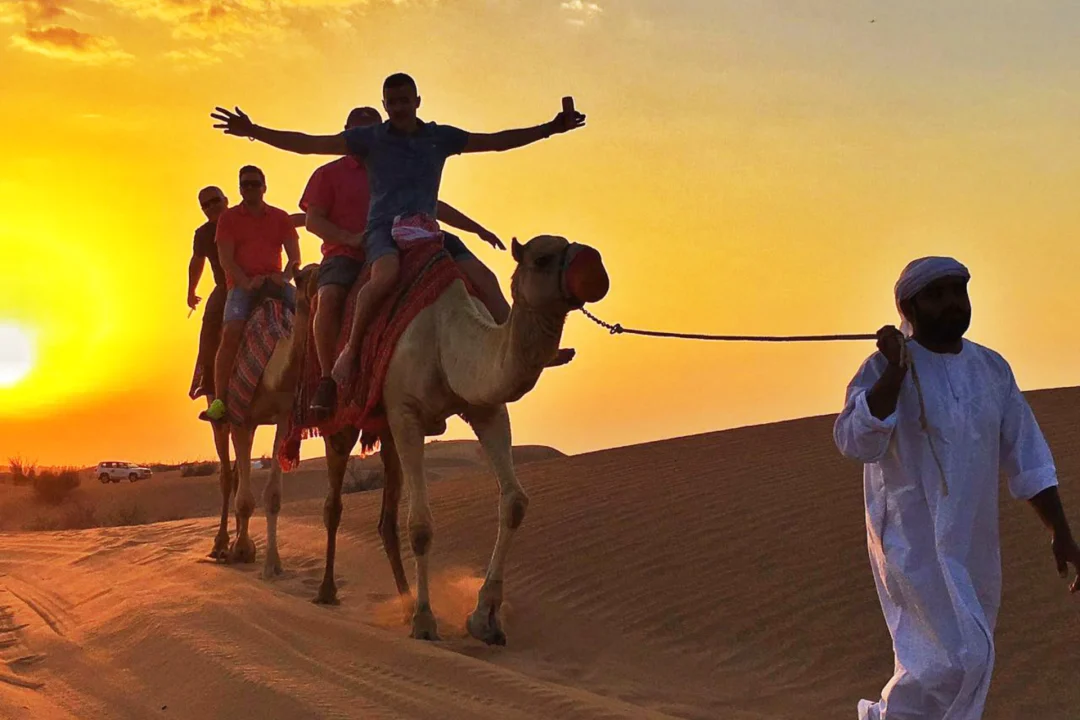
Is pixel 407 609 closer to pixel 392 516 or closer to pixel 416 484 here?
pixel 392 516

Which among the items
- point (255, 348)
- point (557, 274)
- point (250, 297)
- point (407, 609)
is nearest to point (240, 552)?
point (255, 348)

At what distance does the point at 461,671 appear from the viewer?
6875mm

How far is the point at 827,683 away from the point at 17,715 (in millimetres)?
4588

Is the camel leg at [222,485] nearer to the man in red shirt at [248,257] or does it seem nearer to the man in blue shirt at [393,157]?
the man in red shirt at [248,257]

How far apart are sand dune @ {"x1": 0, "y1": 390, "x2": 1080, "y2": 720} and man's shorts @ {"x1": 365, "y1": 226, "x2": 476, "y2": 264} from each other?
2.48 meters

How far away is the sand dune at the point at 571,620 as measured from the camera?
6820mm

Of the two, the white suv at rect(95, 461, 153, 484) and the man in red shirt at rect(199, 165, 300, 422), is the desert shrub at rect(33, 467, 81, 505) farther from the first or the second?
the man in red shirt at rect(199, 165, 300, 422)

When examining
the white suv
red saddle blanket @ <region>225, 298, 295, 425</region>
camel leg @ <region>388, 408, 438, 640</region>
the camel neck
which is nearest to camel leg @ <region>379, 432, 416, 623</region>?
camel leg @ <region>388, 408, 438, 640</region>

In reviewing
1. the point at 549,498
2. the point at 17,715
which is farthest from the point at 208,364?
the point at 17,715

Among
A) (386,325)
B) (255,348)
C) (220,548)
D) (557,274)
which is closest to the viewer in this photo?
(557,274)

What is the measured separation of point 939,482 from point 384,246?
472cm

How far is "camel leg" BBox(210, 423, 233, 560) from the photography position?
13203 millimetres

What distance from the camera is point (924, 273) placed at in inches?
210

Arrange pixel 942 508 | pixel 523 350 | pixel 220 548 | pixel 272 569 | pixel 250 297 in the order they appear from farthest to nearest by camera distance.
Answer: pixel 220 548 < pixel 250 297 < pixel 272 569 < pixel 523 350 < pixel 942 508
